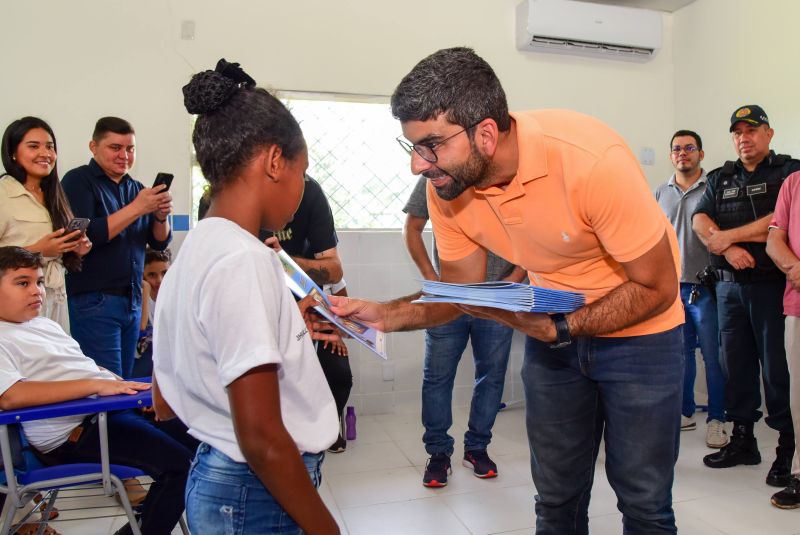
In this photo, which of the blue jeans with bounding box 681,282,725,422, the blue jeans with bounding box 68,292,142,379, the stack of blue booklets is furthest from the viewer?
the blue jeans with bounding box 681,282,725,422

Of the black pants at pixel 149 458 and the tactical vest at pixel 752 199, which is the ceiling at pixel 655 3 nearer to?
the tactical vest at pixel 752 199

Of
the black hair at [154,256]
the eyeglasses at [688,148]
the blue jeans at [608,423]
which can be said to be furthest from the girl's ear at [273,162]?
the eyeglasses at [688,148]

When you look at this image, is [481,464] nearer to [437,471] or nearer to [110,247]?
[437,471]

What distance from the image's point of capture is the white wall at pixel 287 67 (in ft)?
11.8

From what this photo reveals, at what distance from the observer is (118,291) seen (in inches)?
110

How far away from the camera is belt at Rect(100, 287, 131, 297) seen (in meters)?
2.78

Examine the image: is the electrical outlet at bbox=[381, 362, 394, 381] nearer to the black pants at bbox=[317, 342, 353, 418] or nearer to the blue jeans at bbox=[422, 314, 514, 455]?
the black pants at bbox=[317, 342, 353, 418]

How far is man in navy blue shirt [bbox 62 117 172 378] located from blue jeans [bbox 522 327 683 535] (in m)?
1.95

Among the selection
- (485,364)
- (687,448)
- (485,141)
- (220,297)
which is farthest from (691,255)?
(220,297)

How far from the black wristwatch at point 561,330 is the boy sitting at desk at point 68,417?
1.22 metres

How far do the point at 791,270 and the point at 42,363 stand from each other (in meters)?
2.96

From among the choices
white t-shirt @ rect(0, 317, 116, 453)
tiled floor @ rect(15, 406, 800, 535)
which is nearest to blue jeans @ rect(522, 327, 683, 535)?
tiled floor @ rect(15, 406, 800, 535)

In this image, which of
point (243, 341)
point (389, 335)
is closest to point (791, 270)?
point (389, 335)

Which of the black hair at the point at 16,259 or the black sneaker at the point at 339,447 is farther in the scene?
the black sneaker at the point at 339,447
